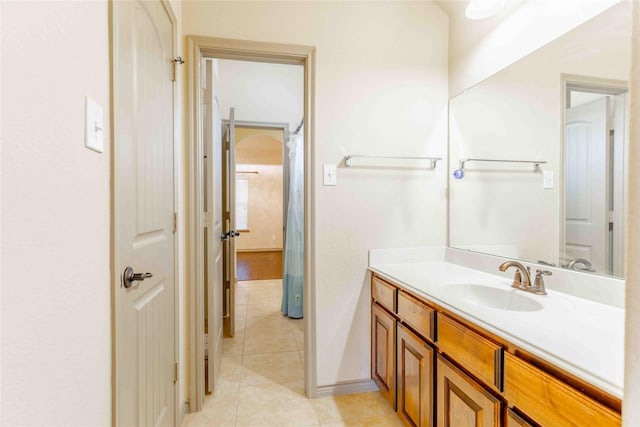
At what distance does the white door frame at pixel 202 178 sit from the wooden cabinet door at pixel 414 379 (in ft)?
1.80

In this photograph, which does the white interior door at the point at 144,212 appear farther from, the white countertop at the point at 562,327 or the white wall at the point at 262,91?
the white wall at the point at 262,91

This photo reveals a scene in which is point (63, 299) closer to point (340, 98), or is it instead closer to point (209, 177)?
point (209, 177)

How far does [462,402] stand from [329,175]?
126cm

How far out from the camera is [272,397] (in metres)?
Answer: 1.82

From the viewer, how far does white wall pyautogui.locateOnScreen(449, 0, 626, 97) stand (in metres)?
1.24

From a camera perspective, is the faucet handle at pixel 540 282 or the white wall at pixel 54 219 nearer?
the white wall at pixel 54 219

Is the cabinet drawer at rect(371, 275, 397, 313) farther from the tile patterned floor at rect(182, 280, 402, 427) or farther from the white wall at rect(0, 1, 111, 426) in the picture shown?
the white wall at rect(0, 1, 111, 426)

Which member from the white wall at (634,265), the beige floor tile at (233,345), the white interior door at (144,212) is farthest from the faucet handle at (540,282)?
the beige floor tile at (233,345)

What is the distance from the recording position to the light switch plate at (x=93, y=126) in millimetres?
718

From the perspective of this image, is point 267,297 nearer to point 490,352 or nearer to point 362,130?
point 362,130

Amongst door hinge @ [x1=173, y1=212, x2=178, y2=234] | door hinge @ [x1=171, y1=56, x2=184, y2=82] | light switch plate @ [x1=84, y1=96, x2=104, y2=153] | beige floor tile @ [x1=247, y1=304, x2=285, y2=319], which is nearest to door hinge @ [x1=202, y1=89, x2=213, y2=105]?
door hinge @ [x1=171, y1=56, x2=184, y2=82]

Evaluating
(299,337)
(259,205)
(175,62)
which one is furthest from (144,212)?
(259,205)

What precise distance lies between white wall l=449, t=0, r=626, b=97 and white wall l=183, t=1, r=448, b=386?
106 millimetres

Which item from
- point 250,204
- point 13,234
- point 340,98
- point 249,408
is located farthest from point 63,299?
point 250,204
